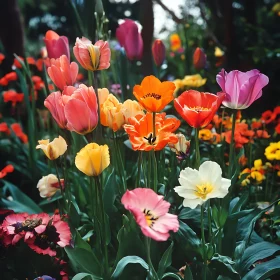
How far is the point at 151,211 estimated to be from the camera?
0.79m

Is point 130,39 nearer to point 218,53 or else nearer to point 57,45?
point 57,45

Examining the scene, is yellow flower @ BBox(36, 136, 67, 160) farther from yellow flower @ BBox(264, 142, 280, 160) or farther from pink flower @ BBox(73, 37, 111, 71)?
yellow flower @ BBox(264, 142, 280, 160)

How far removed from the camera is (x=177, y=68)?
3539mm

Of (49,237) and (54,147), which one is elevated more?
(54,147)

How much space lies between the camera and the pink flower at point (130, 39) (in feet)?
5.27

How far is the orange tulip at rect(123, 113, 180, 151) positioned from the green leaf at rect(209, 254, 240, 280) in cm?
28

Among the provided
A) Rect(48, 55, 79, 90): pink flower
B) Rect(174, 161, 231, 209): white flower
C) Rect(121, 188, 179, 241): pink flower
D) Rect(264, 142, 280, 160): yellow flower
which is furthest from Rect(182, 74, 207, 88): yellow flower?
Rect(121, 188, 179, 241): pink flower

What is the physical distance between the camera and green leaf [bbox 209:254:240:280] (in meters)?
1.00

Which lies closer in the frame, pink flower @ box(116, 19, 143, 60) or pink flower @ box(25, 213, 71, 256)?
pink flower @ box(25, 213, 71, 256)

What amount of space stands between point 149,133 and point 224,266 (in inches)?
13.3

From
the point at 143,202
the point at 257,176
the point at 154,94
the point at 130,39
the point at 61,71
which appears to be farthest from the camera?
the point at 130,39

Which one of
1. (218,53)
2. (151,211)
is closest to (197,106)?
(151,211)

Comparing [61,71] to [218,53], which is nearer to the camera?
[61,71]

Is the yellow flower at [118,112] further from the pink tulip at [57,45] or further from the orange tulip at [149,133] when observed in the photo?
the pink tulip at [57,45]
